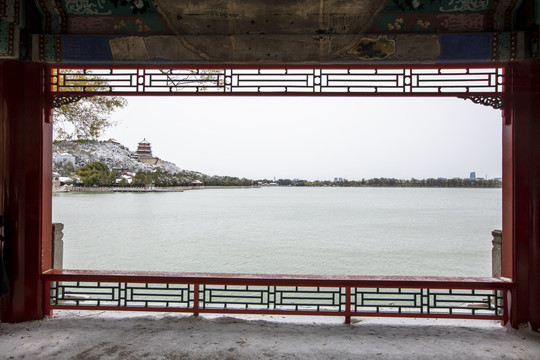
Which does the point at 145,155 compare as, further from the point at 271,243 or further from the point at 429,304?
the point at 429,304

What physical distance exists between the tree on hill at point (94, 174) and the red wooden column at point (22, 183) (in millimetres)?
41458

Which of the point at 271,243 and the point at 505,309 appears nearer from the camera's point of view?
the point at 505,309

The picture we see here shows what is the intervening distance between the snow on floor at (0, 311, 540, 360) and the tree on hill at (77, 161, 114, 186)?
41.6m

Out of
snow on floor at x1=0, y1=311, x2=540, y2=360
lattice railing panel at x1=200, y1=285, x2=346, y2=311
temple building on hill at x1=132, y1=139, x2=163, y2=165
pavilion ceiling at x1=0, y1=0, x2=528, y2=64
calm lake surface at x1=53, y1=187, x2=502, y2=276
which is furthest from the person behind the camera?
temple building on hill at x1=132, y1=139, x2=163, y2=165

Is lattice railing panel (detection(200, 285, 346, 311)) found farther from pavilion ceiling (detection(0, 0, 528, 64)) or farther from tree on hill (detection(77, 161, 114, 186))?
tree on hill (detection(77, 161, 114, 186))

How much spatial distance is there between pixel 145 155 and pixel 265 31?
5540 cm

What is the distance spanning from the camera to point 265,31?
268cm

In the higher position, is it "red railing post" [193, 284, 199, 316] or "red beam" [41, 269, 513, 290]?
"red beam" [41, 269, 513, 290]

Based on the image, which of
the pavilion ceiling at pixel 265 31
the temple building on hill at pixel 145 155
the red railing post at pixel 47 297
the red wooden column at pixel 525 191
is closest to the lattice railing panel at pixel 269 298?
the red railing post at pixel 47 297

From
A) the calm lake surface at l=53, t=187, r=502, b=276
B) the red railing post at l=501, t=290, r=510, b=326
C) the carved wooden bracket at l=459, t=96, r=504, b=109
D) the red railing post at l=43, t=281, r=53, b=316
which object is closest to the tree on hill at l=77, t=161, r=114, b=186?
the calm lake surface at l=53, t=187, r=502, b=276

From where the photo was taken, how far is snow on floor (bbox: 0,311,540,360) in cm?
235

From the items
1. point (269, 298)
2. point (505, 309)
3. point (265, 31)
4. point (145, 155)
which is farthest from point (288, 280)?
point (145, 155)

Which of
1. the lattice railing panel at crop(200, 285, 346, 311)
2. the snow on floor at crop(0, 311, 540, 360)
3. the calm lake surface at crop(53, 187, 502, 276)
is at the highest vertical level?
the lattice railing panel at crop(200, 285, 346, 311)

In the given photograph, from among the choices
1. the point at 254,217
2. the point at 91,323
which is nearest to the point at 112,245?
the point at 254,217
